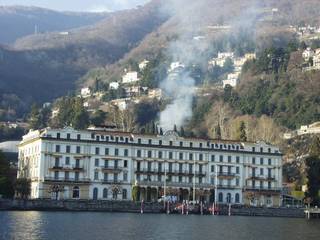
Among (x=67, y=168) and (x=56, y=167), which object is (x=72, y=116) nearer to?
(x=67, y=168)

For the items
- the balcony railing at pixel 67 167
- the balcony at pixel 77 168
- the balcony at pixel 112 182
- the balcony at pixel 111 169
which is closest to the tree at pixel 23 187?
the balcony railing at pixel 67 167

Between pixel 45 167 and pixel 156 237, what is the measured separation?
2292 inches

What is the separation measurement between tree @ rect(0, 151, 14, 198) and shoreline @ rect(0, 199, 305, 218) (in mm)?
8103

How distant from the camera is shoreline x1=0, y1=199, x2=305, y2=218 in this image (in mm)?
110375

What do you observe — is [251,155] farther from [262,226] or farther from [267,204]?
[262,226]

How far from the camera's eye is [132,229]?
79.2m

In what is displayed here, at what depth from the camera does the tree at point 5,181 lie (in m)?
118

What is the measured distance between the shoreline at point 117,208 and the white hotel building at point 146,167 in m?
12.7

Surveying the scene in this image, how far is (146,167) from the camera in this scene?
443ft

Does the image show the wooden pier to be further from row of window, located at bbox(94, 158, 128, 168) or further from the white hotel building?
row of window, located at bbox(94, 158, 128, 168)

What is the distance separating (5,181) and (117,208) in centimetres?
1676

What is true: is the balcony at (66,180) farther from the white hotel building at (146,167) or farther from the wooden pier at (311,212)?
the wooden pier at (311,212)

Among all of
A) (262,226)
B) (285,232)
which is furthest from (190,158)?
(285,232)

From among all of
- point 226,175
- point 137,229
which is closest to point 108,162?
point 226,175
